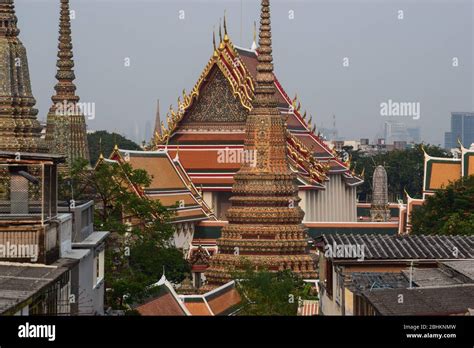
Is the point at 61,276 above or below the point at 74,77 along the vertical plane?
below

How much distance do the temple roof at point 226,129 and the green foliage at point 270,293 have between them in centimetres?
2485

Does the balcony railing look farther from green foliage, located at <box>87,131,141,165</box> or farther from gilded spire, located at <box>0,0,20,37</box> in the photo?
green foliage, located at <box>87,131,141,165</box>

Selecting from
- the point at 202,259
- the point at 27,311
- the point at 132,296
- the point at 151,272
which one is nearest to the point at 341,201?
the point at 202,259

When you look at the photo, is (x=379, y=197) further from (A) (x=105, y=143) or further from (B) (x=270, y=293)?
(B) (x=270, y=293)

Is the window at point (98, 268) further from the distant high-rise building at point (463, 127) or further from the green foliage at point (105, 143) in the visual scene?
the distant high-rise building at point (463, 127)

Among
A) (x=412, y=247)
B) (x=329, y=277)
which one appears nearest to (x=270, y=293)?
(x=329, y=277)

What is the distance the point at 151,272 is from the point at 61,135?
55.0ft

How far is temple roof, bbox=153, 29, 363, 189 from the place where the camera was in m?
81.1

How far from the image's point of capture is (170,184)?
251ft

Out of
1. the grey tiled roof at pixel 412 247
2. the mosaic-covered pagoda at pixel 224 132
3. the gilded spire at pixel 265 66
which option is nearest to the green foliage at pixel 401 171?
the mosaic-covered pagoda at pixel 224 132

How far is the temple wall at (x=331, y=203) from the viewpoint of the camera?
276ft

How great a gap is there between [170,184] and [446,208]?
15.0 metres

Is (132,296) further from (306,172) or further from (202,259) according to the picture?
(306,172)
